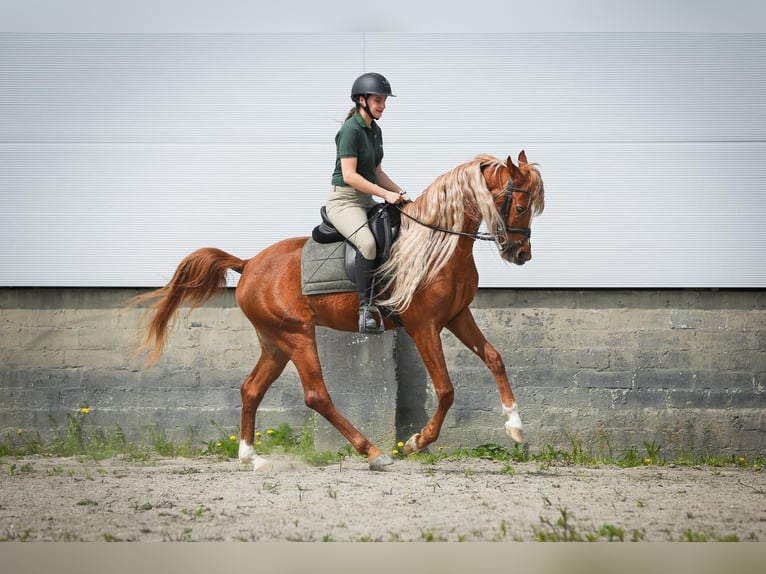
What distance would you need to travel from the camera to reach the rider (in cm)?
673

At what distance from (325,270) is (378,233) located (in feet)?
1.65

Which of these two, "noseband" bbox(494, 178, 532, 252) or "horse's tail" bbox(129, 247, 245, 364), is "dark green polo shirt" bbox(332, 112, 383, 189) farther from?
"horse's tail" bbox(129, 247, 245, 364)

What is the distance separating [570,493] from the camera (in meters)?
6.00

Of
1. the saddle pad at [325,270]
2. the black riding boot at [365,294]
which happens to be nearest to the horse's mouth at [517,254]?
the black riding boot at [365,294]

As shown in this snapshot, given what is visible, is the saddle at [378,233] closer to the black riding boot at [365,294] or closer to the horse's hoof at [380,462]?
the black riding boot at [365,294]

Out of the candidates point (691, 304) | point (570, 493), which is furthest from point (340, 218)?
point (691, 304)

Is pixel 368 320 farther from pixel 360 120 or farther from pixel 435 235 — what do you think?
pixel 360 120

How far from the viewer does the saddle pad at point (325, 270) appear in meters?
6.97

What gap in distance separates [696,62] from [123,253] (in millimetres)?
5593

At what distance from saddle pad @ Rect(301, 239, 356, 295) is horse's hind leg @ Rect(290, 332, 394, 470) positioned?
431 mm

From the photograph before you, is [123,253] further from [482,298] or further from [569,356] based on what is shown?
[569,356]

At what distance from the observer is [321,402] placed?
277 inches

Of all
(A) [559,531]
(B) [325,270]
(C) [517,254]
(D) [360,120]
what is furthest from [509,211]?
(A) [559,531]

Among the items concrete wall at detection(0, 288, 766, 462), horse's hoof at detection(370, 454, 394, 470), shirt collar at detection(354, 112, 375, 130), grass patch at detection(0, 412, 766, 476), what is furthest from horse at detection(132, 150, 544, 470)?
concrete wall at detection(0, 288, 766, 462)
